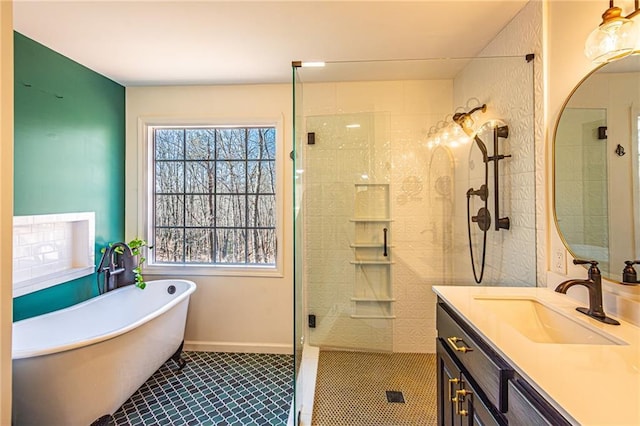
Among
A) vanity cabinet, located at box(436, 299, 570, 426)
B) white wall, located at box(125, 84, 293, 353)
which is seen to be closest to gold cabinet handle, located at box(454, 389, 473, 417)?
vanity cabinet, located at box(436, 299, 570, 426)

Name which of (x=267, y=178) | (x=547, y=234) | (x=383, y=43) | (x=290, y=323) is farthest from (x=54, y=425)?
(x=383, y=43)

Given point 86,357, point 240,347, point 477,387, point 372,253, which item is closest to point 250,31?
point 372,253

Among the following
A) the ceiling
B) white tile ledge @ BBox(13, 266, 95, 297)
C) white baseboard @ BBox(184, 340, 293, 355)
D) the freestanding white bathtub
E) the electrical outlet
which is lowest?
white baseboard @ BBox(184, 340, 293, 355)

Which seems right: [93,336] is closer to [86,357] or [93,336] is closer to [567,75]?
[86,357]

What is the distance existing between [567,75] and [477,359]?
1334mm

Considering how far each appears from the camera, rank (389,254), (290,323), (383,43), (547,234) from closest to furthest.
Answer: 1. (547,234)
2. (383,43)
3. (389,254)
4. (290,323)

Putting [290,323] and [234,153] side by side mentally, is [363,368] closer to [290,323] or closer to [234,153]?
[290,323]

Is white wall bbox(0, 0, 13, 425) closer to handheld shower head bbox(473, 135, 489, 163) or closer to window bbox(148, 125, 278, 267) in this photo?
window bbox(148, 125, 278, 267)

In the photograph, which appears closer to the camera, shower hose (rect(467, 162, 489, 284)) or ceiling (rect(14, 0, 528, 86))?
ceiling (rect(14, 0, 528, 86))

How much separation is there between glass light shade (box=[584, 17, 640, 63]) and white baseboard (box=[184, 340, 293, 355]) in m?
2.83

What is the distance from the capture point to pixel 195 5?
69.8 inches

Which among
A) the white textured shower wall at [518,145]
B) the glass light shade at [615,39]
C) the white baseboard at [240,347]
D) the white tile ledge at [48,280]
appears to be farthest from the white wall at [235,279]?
the glass light shade at [615,39]

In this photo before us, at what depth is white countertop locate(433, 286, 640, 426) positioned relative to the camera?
0.65 metres

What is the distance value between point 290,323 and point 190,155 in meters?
1.88
